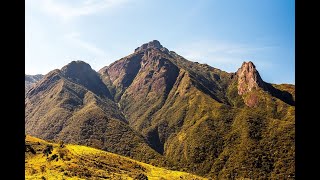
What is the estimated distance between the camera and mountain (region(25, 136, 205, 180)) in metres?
81.9

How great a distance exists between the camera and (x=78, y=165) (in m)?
91.1

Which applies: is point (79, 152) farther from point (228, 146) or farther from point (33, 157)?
point (228, 146)

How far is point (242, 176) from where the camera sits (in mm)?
160875

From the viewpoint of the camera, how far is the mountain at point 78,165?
81.9 meters
